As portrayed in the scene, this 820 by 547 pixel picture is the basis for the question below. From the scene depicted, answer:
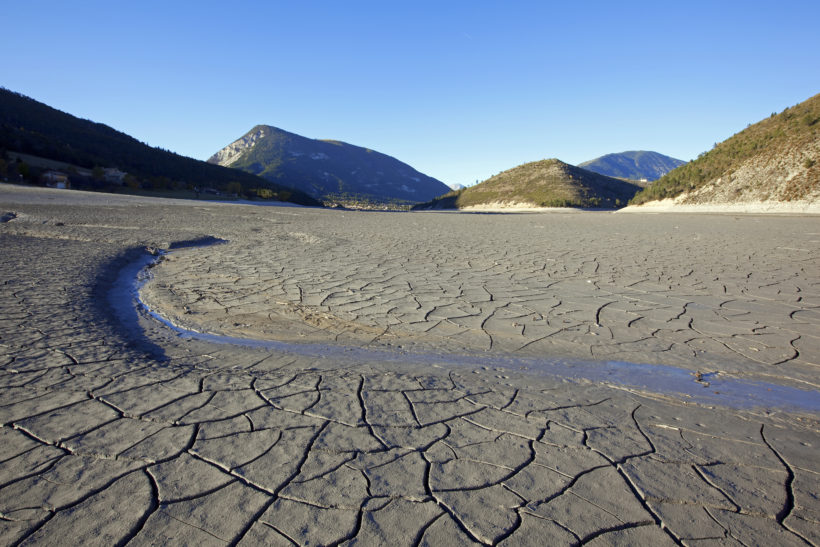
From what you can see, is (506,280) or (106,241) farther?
(106,241)

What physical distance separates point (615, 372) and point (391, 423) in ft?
5.72

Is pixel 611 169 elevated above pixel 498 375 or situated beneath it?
elevated above

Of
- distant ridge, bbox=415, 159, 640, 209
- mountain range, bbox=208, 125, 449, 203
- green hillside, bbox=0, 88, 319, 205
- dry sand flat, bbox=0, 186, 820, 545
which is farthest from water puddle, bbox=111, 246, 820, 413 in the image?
mountain range, bbox=208, 125, 449, 203

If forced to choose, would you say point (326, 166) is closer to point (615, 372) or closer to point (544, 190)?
point (544, 190)

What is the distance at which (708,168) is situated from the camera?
27062 millimetres

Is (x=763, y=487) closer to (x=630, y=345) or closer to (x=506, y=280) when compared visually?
(x=630, y=345)

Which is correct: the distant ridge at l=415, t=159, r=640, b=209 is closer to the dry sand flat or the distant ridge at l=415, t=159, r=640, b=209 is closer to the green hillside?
the green hillside

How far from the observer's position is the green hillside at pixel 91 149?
29.7 m

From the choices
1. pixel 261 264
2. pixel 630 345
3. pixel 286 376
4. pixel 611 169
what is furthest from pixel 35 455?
pixel 611 169

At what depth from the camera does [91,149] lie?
116ft

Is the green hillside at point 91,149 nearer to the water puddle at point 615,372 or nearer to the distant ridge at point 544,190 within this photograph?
the distant ridge at point 544,190

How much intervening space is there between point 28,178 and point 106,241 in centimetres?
2095

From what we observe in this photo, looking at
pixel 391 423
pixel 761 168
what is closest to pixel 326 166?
pixel 761 168

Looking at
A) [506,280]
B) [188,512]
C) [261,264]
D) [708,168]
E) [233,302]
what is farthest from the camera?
[708,168]
